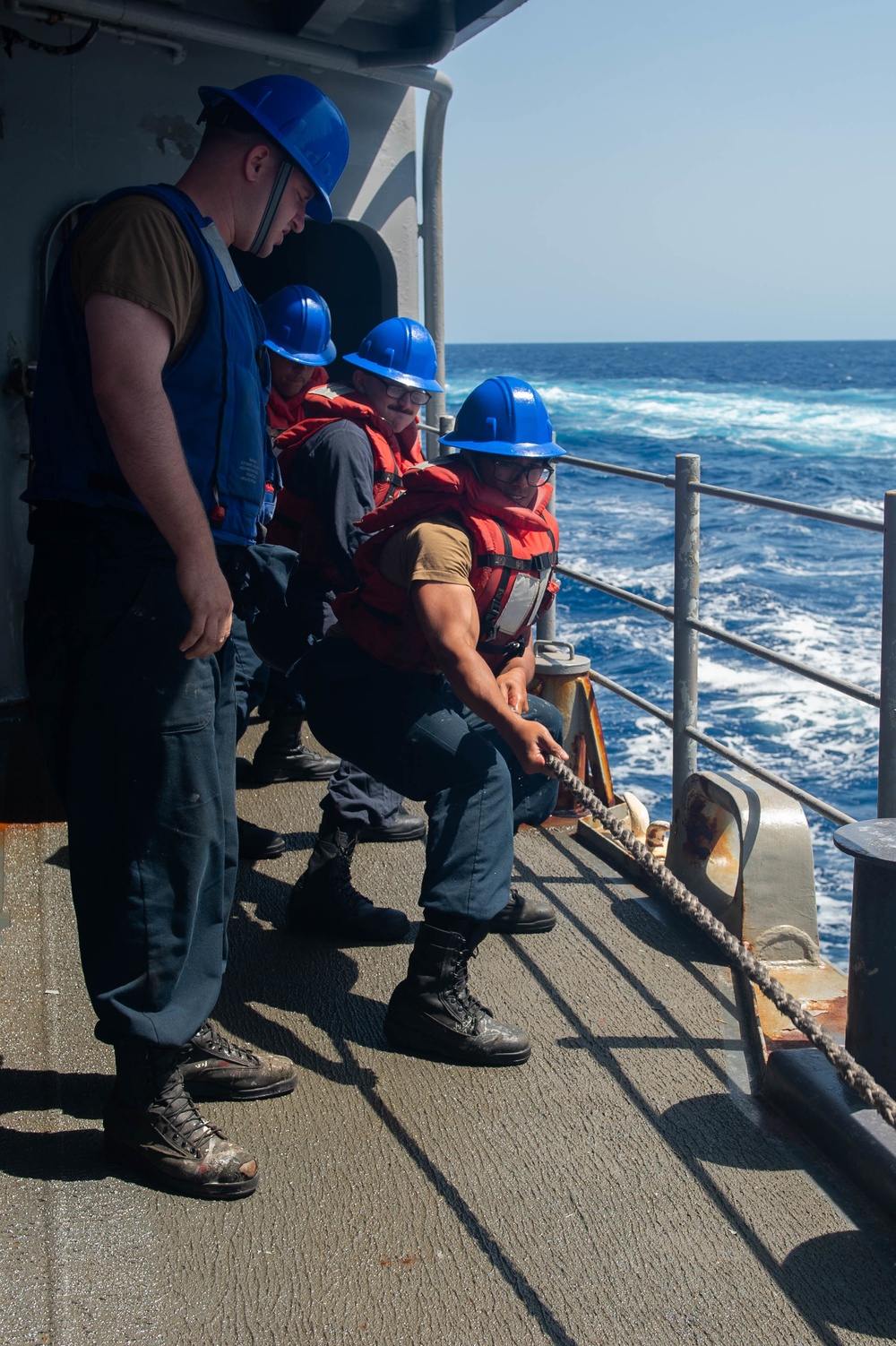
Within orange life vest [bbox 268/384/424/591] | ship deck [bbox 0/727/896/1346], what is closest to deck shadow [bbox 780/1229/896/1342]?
ship deck [bbox 0/727/896/1346]

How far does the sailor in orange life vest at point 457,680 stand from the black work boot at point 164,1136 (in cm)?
64

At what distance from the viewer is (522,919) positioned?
3.41 m

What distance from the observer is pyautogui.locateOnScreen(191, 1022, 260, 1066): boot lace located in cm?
254

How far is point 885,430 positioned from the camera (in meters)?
41.3

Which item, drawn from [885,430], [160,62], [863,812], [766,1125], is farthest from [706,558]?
[885,430]

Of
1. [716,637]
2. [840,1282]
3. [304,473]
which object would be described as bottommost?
[840,1282]

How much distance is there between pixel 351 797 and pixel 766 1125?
155 centimetres

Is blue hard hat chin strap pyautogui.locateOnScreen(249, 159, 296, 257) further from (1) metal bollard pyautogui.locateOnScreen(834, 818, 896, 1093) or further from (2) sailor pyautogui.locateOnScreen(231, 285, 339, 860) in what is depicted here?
(2) sailor pyautogui.locateOnScreen(231, 285, 339, 860)

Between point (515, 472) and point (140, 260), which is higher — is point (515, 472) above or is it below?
below

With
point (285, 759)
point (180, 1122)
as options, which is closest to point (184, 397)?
point (180, 1122)

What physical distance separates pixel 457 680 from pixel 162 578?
85 cm

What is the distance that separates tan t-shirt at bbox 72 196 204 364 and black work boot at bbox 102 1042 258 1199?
4.45 ft

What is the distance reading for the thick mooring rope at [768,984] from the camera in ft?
6.67

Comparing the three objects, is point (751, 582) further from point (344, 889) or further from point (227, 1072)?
point (227, 1072)
